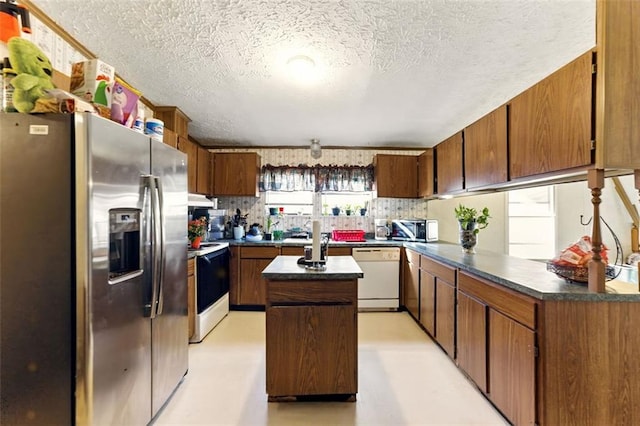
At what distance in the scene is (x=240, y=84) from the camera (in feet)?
8.42

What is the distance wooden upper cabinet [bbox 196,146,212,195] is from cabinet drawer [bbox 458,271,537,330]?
11.1 feet

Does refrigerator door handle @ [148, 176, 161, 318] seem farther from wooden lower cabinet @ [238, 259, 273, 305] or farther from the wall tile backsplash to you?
the wall tile backsplash

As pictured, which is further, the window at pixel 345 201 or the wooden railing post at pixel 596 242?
the window at pixel 345 201

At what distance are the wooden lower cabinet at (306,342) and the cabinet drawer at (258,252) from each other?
199 cm

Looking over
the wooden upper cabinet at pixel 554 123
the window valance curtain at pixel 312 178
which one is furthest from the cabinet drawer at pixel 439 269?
the window valance curtain at pixel 312 178

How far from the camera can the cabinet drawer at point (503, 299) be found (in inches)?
61.0

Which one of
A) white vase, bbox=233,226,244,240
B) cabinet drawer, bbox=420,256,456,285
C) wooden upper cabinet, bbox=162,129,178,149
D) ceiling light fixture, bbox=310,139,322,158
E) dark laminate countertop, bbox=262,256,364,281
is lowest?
cabinet drawer, bbox=420,256,456,285

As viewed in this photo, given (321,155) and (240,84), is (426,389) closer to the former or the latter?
(240,84)

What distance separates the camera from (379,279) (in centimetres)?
387

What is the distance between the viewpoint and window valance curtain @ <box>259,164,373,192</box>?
4582 mm

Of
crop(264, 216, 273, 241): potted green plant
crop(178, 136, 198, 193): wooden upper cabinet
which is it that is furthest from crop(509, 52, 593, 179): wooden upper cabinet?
crop(178, 136, 198, 193): wooden upper cabinet

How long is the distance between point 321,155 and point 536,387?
3847mm

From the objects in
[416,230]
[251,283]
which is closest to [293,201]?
[251,283]

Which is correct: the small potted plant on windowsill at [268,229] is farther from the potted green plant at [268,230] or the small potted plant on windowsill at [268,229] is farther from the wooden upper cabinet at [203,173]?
the wooden upper cabinet at [203,173]
